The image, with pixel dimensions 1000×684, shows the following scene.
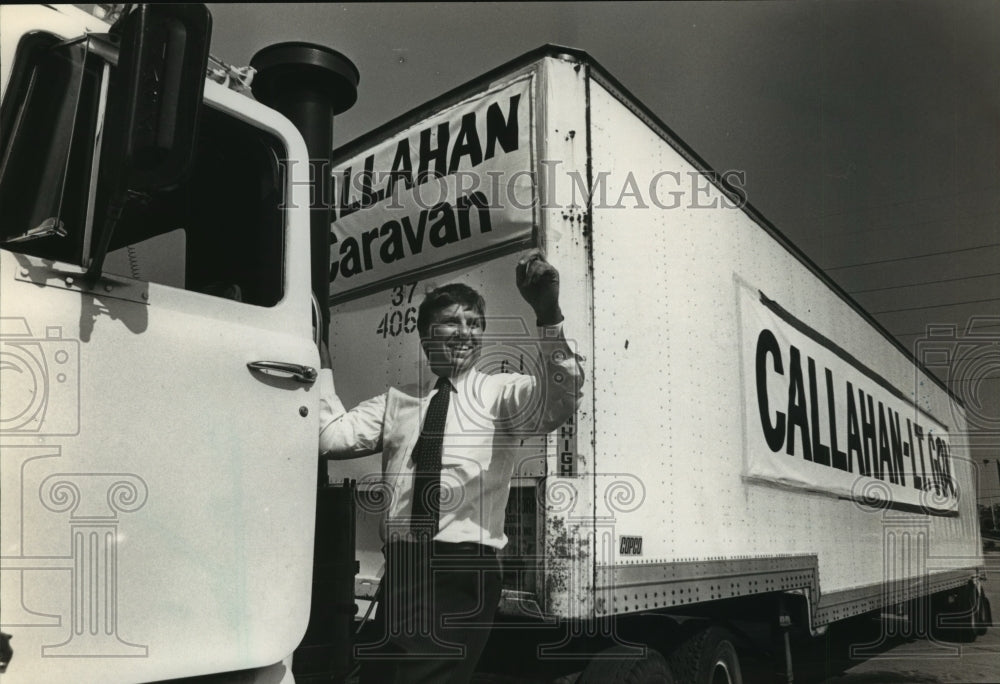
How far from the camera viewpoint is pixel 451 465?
2.50 meters

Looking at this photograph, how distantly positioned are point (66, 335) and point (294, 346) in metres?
0.60

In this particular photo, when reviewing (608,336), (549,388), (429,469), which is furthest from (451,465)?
(608,336)

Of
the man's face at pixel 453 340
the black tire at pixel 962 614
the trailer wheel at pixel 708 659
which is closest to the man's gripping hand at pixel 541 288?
the man's face at pixel 453 340

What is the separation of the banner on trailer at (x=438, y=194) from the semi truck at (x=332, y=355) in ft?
0.04

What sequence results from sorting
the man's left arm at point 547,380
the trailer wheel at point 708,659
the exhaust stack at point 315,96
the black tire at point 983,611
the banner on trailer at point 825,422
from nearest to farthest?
the man's left arm at point 547,380 < the exhaust stack at point 315,96 < the trailer wheel at point 708,659 < the banner on trailer at point 825,422 < the black tire at point 983,611

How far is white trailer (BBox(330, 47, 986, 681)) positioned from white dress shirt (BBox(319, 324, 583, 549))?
80 mm

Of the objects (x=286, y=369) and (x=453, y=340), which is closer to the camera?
(x=286, y=369)

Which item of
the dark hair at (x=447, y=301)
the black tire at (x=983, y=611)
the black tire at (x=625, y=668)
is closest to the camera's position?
the black tire at (x=625, y=668)

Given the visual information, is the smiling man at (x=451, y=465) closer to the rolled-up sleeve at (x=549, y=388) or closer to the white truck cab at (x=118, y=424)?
the rolled-up sleeve at (x=549, y=388)

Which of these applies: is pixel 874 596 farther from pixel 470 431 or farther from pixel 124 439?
pixel 124 439

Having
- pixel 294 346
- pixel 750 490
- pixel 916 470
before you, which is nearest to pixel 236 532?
pixel 294 346

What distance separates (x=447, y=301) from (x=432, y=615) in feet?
3.48

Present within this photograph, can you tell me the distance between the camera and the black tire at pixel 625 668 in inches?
106

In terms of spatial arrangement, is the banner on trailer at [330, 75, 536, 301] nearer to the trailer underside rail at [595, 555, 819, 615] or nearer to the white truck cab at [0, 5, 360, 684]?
the white truck cab at [0, 5, 360, 684]
